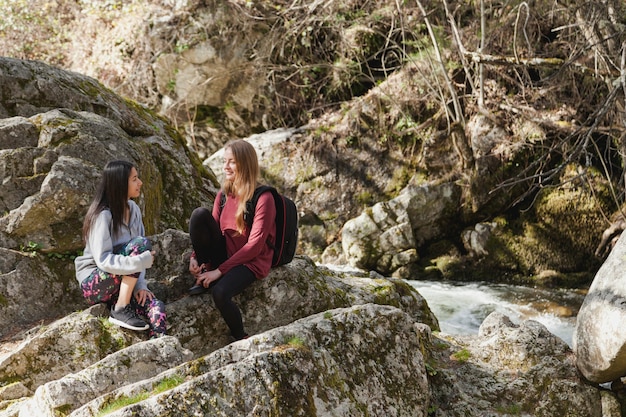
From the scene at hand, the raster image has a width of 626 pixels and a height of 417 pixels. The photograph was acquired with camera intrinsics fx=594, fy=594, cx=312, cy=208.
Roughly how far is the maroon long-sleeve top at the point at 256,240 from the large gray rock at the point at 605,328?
91.1 inches

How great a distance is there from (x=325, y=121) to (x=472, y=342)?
9637 millimetres

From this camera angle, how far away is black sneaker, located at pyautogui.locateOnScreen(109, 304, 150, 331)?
381 cm

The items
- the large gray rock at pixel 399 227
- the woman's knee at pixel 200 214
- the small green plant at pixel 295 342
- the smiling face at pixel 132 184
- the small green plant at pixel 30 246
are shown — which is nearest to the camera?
the small green plant at pixel 295 342

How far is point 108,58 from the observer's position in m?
14.9

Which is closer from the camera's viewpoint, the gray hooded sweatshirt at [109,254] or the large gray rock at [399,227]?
the gray hooded sweatshirt at [109,254]

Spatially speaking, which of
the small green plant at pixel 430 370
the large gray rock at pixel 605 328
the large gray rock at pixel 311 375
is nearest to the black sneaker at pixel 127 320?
the large gray rock at pixel 311 375

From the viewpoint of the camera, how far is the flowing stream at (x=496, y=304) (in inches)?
352

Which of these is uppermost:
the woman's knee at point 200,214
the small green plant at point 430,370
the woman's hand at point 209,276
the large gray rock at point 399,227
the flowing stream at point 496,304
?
the woman's knee at point 200,214

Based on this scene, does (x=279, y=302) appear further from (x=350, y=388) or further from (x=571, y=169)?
(x=571, y=169)

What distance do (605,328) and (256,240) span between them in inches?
98.3

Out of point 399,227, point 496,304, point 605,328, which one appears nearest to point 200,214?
point 605,328

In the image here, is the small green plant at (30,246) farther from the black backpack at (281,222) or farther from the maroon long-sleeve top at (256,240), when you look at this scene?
the black backpack at (281,222)

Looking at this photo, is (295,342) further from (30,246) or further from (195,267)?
(30,246)

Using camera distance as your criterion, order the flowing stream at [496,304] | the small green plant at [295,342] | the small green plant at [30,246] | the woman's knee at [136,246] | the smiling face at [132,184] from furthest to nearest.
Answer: the flowing stream at [496,304], the small green plant at [30,246], the smiling face at [132,184], the woman's knee at [136,246], the small green plant at [295,342]
